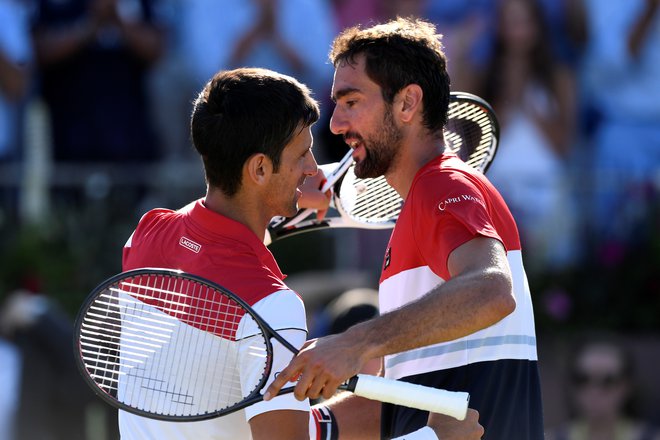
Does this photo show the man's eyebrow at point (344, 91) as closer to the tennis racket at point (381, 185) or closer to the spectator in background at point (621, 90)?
the tennis racket at point (381, 185)

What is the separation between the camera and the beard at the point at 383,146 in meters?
4.07

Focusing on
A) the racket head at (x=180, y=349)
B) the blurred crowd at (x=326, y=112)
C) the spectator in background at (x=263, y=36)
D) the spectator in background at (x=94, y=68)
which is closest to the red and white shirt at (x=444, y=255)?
the racket head at (x=180, y=349)

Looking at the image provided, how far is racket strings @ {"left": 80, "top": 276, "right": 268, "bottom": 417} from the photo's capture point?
3514 millimetres

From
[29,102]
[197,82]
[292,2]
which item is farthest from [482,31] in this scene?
[29,102]

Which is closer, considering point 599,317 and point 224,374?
point 224,374

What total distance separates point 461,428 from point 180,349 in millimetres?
823

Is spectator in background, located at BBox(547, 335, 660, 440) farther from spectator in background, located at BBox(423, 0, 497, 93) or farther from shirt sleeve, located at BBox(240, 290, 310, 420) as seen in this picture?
shirt sleeve, located at BBox(240, 290, 310, 420)

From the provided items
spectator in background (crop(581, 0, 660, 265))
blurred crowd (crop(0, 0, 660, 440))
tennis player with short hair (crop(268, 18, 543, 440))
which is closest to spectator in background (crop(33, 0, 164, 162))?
blurred crowd (crop(0, 0, 660, 440))

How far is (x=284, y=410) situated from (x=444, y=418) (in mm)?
484

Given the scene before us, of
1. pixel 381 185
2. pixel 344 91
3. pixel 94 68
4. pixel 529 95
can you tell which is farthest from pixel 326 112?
pixel 344 91

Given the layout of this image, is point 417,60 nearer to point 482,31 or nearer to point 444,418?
point 444,418

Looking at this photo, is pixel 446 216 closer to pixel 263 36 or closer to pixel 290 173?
pixel 290 173

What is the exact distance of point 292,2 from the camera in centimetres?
898

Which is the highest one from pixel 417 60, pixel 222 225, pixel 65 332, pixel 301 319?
pixel 417 60
